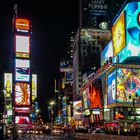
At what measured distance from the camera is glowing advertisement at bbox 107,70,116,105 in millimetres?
85925

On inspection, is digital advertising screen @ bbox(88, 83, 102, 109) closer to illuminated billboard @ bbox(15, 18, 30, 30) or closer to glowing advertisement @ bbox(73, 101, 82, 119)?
glowing advertisement @ bbox(73, 101, 82, 119)

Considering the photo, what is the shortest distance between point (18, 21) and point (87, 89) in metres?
51.0

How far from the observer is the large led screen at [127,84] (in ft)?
277

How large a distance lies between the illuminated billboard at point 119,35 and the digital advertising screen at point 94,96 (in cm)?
1625

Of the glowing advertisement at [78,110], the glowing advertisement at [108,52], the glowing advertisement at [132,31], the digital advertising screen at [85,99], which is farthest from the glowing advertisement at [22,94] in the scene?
the glowing advertisement at [132,31]

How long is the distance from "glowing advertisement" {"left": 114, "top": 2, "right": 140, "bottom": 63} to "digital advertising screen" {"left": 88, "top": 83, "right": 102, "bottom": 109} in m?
21.4

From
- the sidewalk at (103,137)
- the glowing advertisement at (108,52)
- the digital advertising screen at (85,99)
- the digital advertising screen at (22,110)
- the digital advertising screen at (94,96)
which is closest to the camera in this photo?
the sidewalk at (103,137)

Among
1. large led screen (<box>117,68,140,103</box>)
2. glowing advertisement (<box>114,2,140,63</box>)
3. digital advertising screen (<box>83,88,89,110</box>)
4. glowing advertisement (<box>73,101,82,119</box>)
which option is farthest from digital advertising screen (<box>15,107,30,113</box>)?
glowing advertisement (<box>114,2,140,63</box>)

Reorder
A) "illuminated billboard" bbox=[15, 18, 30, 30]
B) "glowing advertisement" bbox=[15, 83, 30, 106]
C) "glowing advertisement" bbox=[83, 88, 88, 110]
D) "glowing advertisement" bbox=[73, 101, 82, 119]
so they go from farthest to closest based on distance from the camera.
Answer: "illuminated billboard" bbox=[15, 18, 30, 30] < "glowing advertisement" bbox=[73, 101, 82, 119] < "glowing advertisement" bbox=[15, 83, 30, 106] < "glowing advertisement" bbox=[83, 88, 88, 110]

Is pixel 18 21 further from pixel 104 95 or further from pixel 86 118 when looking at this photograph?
pixel 104 95

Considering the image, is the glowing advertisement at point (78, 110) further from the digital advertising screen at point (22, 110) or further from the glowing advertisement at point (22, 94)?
the glowing advertisement at point (22, 94)

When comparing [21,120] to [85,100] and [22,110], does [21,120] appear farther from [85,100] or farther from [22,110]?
[85,100]

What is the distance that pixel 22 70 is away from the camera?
148125 mm

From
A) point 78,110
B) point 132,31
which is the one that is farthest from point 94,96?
point 78,110
